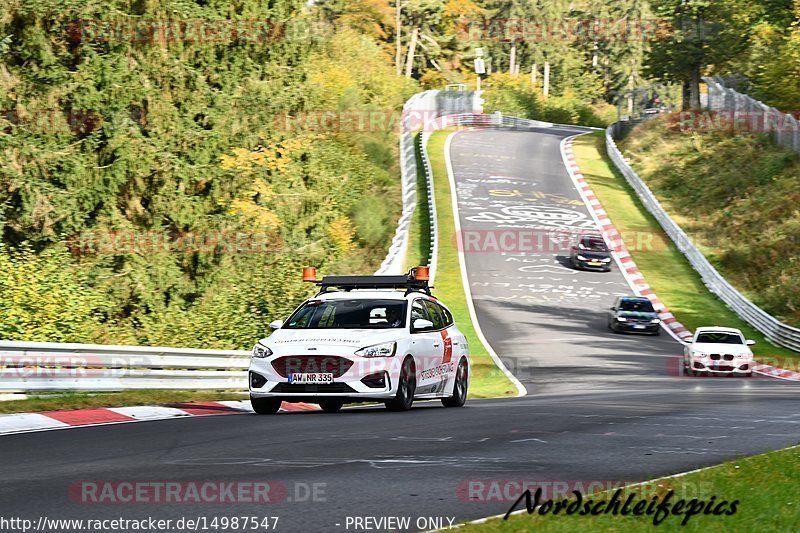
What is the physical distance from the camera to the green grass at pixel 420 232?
5162 cm

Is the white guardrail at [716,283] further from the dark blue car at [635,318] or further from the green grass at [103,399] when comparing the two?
the green grass at [103,399]

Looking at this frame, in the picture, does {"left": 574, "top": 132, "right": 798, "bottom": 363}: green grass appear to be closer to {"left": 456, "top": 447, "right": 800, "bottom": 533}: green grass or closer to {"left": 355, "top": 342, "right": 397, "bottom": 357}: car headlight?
{"left": 355, "top": 342, "right": 397, "bottom": 357}: car headlight

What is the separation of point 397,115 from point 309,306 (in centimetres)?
6571

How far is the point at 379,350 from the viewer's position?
15523mm

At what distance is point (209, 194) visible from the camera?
41.0 metres

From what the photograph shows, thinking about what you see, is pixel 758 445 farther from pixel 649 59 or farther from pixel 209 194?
pixel 649 59

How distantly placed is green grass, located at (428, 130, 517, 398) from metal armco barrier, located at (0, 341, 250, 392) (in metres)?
6.25

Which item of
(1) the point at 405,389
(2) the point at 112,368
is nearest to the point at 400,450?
(1) the point at 405,389

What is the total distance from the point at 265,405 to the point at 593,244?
3563 cm

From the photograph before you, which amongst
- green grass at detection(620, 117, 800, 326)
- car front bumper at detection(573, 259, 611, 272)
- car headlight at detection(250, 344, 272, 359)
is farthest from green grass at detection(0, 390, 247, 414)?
car front bumper at detection(573, 259, 611, 272)

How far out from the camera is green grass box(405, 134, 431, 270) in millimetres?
51625

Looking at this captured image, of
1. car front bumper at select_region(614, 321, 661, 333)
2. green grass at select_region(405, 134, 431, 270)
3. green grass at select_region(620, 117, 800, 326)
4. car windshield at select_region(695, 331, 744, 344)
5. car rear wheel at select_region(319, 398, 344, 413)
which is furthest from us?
green grass at select_region(405, 134, 431, 270)

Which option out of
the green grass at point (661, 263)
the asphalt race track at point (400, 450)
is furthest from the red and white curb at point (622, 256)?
the asphalt race track at point (400, 450)

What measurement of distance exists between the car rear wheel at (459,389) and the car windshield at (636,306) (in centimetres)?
2112
